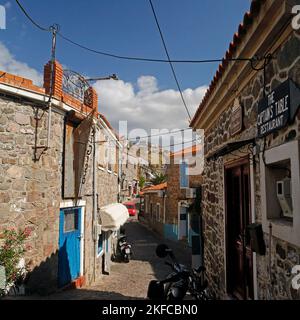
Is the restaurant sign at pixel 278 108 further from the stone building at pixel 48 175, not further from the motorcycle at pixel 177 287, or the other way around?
the stone building at pixel 48 175

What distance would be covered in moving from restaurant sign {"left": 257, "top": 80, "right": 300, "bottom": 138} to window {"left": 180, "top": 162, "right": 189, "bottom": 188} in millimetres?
13690

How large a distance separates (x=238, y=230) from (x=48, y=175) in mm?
4307

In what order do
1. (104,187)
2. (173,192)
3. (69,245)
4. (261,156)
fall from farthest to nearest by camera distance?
(173,192) → (104,187) → (69,245) → (261,156)

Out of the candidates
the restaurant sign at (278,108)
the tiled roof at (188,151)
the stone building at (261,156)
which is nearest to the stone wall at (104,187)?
the tiled roof at (188,151)

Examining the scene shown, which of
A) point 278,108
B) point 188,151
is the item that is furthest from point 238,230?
point 188,151

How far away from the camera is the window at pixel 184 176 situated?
1708 cm

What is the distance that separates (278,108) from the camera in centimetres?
290

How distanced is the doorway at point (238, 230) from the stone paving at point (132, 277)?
3447mm

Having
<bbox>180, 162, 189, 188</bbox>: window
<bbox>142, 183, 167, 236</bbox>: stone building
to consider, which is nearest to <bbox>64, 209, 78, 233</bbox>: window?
<bbox>180, 162, 189, 188</bbox>: window

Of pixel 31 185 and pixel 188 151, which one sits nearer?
pixel 31 185

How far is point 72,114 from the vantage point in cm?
746

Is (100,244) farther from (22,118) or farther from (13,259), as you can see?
(22,118)

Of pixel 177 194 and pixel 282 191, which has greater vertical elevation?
pixel 282 191

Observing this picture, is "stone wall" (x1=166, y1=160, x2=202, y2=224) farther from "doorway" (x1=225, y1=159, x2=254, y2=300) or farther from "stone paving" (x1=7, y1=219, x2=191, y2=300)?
"doorway" (x1=225, y1=159, x2=254, y2=300)
